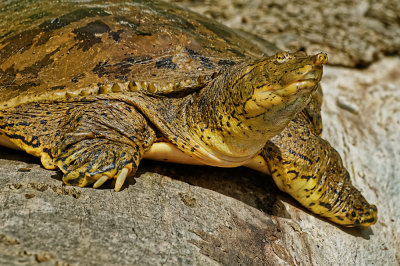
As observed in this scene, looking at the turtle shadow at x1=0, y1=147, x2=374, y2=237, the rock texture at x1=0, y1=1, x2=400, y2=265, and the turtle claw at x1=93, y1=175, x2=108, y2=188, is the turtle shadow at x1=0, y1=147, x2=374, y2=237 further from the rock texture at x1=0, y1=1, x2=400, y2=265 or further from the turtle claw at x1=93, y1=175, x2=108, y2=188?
the turtle claw at x1=93, y1=175, x2=108, y2=188

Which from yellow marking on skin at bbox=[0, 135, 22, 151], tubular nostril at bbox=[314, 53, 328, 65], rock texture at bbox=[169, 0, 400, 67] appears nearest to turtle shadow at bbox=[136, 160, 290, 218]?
yellow marking on skin at bbox=[0, 135, 22, 151]

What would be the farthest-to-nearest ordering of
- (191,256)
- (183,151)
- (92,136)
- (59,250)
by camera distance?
(183,151) → (92,136) → (191,256) → (59,250)

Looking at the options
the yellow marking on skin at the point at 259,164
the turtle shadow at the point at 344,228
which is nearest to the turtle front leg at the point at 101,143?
the yellow marking on skin at the point at 259,164

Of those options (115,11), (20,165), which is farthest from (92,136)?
(115,11)

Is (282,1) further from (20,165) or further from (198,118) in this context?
(20,165)

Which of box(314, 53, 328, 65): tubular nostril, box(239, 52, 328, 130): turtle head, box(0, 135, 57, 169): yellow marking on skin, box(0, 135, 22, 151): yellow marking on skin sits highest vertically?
box(314, 53, 328, 65): tubular nostril

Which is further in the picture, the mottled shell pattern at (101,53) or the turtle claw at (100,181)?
the mottled shell pattern at (101,53)

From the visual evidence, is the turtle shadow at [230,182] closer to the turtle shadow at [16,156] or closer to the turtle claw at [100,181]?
the turtle claw at [100,181]
